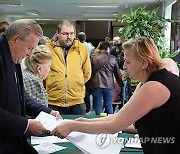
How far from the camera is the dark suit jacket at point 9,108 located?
1.57 m

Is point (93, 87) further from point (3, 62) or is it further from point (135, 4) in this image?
point (135, 4)

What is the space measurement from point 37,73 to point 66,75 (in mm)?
875

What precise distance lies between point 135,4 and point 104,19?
541cm

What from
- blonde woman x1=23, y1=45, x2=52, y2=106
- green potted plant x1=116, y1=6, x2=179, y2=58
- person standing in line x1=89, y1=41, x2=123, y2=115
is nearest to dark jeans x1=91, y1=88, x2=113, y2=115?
person standing in line x1=89, y1=41, x2=123, y2=115

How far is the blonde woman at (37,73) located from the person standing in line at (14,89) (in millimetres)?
502

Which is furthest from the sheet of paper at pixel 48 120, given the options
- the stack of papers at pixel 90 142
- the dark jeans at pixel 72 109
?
the dark jeans at pixel 72 109

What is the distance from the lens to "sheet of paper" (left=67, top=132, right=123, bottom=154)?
175 centimetres

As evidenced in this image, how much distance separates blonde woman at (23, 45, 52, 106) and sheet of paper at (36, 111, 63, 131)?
29cm

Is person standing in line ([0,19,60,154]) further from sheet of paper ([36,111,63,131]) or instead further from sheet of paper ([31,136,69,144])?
sheet of paper ([31,136,69,144])

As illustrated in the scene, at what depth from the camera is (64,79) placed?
10.7 ft

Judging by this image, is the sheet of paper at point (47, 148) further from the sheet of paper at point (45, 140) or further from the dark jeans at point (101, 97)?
the dark jeans at point (101, 97)

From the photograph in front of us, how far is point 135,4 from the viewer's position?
11031 mm

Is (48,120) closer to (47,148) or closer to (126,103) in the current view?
(47,148)

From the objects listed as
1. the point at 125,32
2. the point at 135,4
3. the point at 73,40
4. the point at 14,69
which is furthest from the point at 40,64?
the point at 135,4
